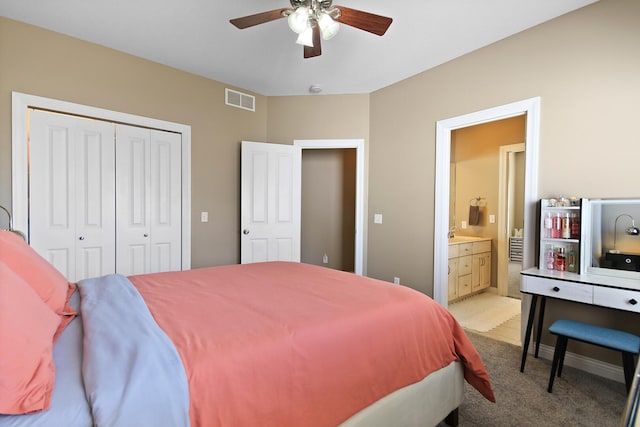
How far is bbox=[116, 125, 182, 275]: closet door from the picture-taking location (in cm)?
316

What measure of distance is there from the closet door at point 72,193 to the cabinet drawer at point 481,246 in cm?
420

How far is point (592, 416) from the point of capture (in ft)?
5.87

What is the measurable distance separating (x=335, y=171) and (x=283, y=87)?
142 centimetres

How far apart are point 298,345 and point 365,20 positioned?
1963mm

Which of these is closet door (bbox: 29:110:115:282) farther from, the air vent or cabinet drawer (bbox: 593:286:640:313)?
cabinet drawer (bbox: 593:286:640:313)

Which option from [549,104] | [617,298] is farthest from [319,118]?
[617,298]

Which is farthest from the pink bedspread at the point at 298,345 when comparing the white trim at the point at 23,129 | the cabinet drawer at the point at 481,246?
the cabinet drawer at the point at 481,246

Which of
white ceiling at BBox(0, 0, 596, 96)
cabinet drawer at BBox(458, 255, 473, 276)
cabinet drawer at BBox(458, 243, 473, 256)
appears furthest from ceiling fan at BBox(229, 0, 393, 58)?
cabinet drawer at BBox(458, 255, 473, 276)

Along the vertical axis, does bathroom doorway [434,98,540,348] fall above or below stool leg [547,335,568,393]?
above

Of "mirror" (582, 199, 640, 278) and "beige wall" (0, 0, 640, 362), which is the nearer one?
"mirror" (582, 199, 640, 278)

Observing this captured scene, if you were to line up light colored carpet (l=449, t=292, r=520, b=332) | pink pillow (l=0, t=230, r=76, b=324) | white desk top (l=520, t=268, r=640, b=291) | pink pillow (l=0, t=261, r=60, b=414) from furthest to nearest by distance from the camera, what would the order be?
light colored carpet (l=449, t=292, r=520, b=332), white desk top (l=520, t=268, r=640, b=291), pink pillow (l=0, t=230, r=76, b=324), pink pillow (l=0, t=261, r=60, b=414)

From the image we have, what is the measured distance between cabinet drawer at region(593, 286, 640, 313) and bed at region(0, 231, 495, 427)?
977 millimetres

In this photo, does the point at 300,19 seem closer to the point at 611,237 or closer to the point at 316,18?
the point at 316,18

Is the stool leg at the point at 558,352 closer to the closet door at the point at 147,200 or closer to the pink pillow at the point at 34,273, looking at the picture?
the pink pillow at the point at 34,273
